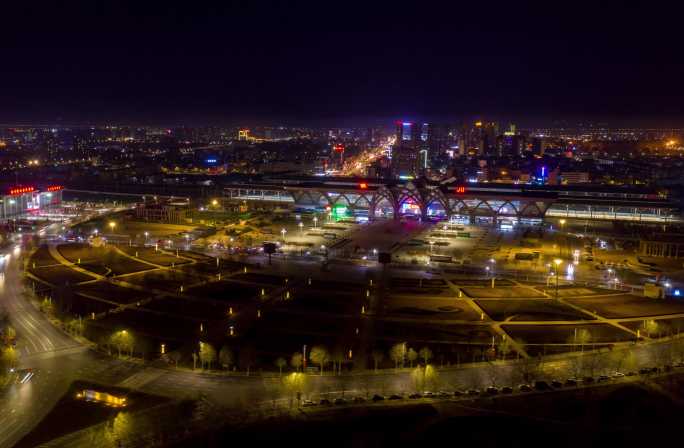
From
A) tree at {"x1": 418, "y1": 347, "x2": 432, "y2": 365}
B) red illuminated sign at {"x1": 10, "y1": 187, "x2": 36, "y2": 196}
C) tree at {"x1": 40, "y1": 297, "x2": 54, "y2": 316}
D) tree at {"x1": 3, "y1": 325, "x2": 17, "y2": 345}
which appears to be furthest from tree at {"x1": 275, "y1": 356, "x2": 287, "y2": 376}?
red illuminated sign at {"x1": 10, "y1": 187, "x2": 36, "y2": 196}

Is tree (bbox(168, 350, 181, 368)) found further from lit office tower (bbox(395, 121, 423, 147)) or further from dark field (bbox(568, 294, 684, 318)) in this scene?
lit office tower (bbox(395, 121, 423, 147))

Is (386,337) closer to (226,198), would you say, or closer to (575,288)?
(575,288)

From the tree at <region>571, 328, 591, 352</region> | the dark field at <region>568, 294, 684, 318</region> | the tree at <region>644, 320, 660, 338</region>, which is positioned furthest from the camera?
the dark field at <region>568, 294, 684, 318</region>

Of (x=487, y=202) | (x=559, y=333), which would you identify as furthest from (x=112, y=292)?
(x=487, y=202)

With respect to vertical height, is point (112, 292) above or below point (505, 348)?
above

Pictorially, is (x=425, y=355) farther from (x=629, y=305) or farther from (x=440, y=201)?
(x=440, y=201)

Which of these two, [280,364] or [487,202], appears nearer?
[280,364]

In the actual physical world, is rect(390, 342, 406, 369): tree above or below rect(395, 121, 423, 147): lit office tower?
below

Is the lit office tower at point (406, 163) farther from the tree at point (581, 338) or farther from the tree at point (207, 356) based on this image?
the tree at point (207, 356)

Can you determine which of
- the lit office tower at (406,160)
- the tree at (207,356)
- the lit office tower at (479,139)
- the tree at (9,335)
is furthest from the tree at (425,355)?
the lit office tower at (479,139)

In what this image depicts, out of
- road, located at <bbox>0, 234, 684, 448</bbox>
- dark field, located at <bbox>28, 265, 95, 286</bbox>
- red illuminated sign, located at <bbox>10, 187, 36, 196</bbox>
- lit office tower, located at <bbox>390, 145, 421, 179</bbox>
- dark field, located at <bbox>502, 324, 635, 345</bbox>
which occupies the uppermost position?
lit office tower, located at <bbox>390, 145, 421, 179</bbox>
